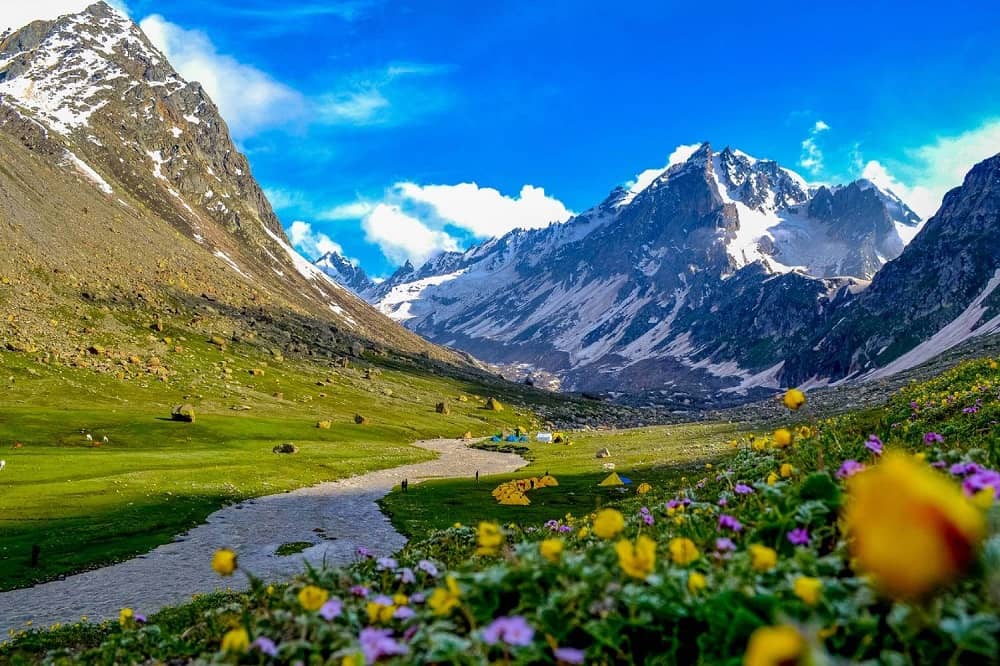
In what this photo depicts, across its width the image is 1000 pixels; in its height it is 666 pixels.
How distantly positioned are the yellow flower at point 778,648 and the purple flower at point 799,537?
3.38 m

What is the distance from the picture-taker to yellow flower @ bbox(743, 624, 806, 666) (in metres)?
2.20

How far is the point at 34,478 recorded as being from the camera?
56000mm

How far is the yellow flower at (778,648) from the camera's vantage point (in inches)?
86.7

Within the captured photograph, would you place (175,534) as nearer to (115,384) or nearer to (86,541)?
(86,541)

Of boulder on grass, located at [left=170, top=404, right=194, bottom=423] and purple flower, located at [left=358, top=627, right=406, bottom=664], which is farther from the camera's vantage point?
boulder on grass, located at [left=170, top=404, right=194, bottom=423]

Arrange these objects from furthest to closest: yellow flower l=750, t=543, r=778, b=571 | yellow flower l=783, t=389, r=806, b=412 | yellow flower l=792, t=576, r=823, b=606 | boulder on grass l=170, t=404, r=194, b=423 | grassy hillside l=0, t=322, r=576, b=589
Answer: boulder on grass l=170, t=404, r=194, b=423
grassy hillside l=0, t=322, r=576, b=589
yellow flower l=783, t=389, r=806, b=412
yellow flower l=750, t=543, r=778, b=571
yellow flower l=792, t=576, r=823, b=606

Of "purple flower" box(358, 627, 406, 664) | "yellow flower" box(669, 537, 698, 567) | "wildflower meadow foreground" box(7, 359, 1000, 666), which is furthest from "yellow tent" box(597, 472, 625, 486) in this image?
"purple flower" box(358, 627, 406, 664)

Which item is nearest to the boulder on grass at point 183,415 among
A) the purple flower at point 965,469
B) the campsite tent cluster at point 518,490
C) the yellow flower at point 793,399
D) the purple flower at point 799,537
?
the campsite tent cluster at point 518,490

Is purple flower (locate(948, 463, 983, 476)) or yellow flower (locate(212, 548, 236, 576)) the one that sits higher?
yellow flower (locate(212, 548, 236, 576))

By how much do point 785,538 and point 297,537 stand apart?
43.4 metres

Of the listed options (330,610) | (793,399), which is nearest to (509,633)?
(330,610)

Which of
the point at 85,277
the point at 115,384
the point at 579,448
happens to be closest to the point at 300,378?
the point at 115,384

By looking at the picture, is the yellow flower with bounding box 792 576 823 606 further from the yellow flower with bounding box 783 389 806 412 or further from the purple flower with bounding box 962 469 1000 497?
the yellow flower with bounding box 783 389 806 412

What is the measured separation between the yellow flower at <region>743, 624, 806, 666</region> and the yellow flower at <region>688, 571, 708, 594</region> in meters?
2.03
